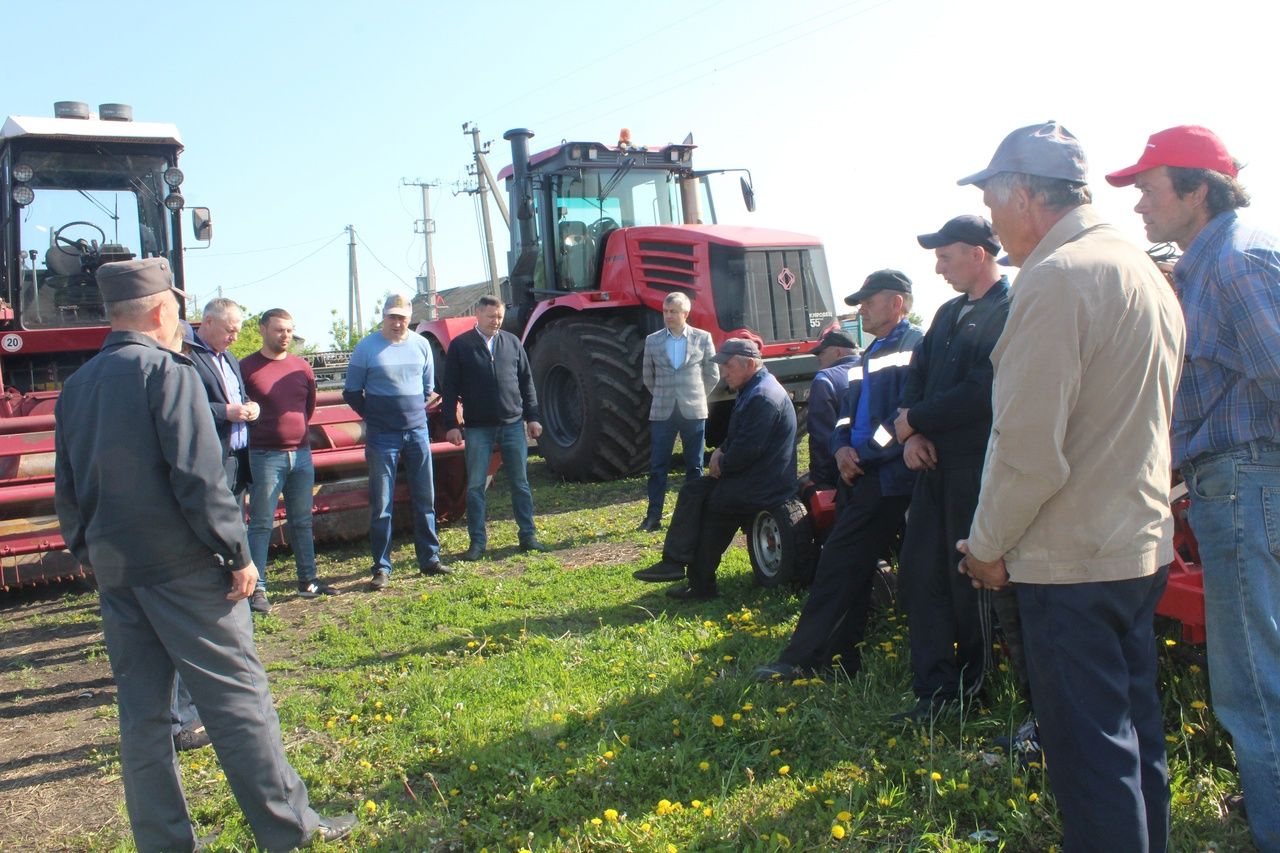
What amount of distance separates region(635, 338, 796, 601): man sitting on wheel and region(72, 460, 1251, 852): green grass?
0.86 feet

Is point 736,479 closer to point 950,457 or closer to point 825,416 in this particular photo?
point 825,416

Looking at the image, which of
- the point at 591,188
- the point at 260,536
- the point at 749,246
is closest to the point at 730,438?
the point at 260,536

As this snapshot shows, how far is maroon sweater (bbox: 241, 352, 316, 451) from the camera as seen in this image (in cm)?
625

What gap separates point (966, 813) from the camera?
321 centimetres

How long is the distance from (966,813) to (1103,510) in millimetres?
1269

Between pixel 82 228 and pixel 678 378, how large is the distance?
4.94m

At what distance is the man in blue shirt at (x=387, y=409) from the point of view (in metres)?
6.82

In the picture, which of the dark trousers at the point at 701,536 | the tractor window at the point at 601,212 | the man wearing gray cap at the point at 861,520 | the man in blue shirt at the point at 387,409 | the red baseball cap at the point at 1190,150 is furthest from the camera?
the tractor window at the point at 601,212

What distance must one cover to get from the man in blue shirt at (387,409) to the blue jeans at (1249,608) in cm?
505

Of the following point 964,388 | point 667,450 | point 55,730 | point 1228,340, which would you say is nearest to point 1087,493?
point 1228,340

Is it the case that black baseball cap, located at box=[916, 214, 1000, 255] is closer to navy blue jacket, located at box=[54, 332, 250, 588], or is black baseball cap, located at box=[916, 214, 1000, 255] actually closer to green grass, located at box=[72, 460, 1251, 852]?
green grass, located at box=[72, 460, 1251, 852]

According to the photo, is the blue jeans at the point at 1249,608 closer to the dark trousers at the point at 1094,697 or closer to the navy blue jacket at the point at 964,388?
the dark trousers at the point at 1094,697

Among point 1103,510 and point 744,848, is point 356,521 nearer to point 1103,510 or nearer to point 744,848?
point 744,848

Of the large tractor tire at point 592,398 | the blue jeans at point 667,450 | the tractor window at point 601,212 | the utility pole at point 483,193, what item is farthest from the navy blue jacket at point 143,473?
the utility pole at point 483,193
